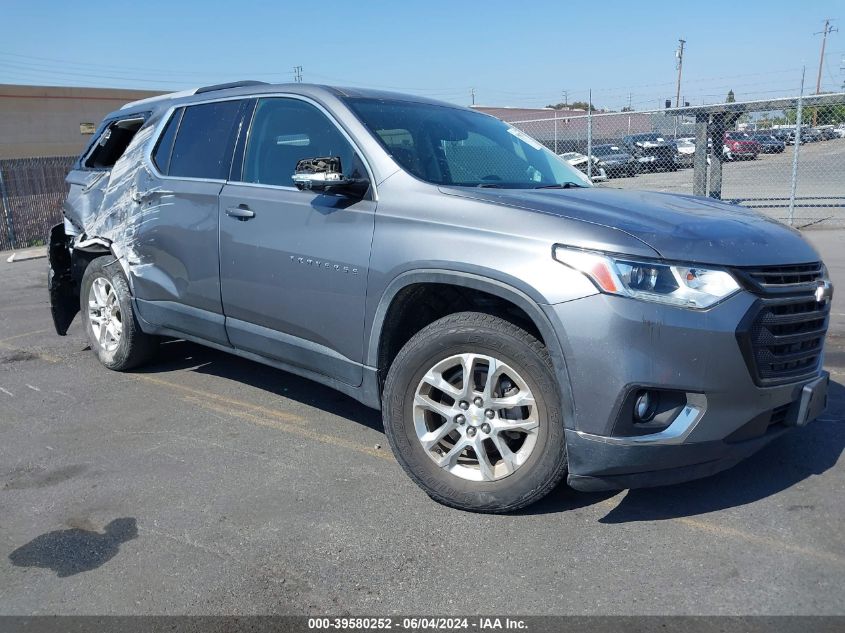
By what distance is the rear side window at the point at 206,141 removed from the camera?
15.2ft

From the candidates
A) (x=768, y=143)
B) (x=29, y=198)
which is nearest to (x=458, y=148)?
(x=29, y=198)

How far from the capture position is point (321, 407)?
495cm

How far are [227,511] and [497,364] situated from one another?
1437 mm

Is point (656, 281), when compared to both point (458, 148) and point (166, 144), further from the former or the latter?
point (166, 144)

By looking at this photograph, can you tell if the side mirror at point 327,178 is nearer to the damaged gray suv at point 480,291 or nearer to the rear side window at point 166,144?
the damaged gray suv at point 480,291

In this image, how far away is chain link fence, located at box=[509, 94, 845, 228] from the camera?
13.0 m

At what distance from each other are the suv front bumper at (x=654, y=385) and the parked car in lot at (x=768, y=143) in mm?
22310

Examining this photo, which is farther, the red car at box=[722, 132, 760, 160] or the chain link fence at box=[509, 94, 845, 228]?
the red car at box=[722, 132, 760, 160]

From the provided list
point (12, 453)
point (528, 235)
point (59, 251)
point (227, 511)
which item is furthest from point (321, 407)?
point (59, 251)

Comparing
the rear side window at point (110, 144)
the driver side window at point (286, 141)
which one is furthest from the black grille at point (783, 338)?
the rear side window at point (110, 144)

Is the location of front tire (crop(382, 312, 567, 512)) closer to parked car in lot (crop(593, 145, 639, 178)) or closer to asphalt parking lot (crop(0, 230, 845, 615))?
asphalt parking lot (crop(0, 230, 845, 615))

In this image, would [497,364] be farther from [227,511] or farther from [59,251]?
[59,251]

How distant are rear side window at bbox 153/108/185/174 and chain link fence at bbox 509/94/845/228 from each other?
863 centimetres

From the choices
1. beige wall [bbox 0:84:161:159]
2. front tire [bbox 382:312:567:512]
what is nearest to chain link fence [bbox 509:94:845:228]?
front tire [bbox 382:312:567:512]
